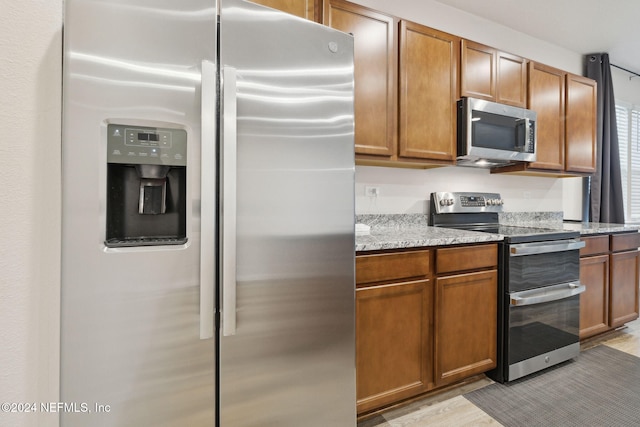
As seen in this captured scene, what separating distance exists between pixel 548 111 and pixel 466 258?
1.78 m

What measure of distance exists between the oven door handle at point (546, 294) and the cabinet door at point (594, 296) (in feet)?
0.82

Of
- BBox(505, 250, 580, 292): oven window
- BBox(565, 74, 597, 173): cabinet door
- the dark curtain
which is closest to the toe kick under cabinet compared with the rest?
BBox(505, 250, 580, 292): oven window

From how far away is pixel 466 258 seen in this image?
172 cm

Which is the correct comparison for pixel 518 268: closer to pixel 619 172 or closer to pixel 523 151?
pixel 523 151

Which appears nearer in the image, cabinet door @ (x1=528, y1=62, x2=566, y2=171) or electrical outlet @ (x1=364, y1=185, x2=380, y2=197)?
electrical outlet @ (x1=364, y1=185, x2=380, y2=197)

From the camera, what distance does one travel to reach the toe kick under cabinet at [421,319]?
4.84 ft

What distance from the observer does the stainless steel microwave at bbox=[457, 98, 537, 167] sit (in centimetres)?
208

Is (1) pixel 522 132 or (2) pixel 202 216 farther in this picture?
(1) pixel 522 132

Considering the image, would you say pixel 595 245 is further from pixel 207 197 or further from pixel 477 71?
pixel 207 197
